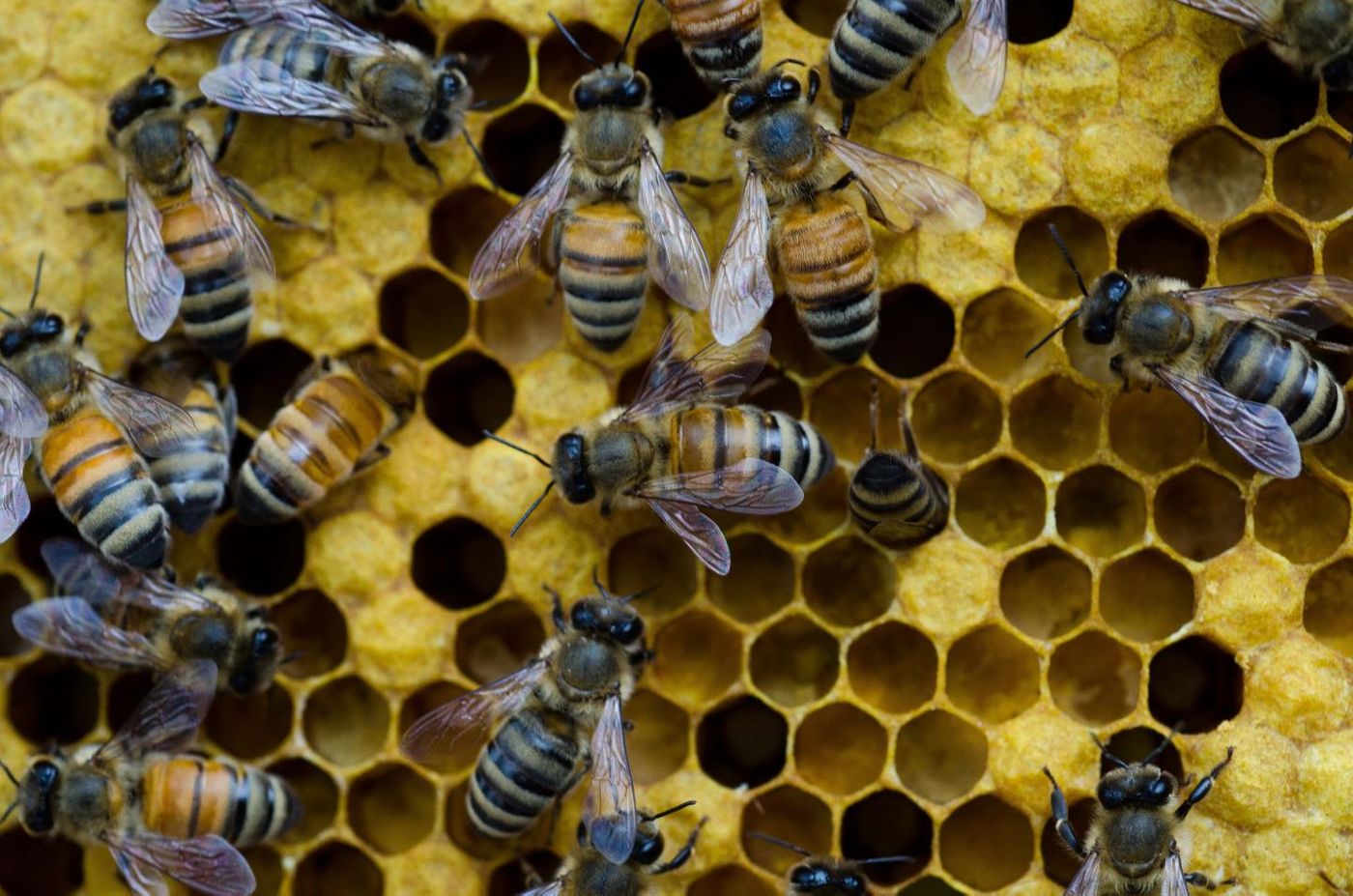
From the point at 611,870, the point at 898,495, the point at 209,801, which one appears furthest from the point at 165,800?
the point at 898,495

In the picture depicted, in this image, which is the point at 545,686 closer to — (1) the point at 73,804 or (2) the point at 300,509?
(2) the point at 300,509

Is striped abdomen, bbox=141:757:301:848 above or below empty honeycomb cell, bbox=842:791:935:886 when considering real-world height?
above

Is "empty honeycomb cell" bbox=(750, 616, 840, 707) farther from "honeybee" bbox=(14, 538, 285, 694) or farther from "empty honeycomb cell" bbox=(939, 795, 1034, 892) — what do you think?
"honeybee" bbox=(14, 538, 285, 694)

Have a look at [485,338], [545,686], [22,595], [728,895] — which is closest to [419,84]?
[485,338]

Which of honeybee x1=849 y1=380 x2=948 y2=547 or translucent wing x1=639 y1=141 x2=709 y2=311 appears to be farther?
translucent wing x1=639 y1=141 x2=709 y2=311

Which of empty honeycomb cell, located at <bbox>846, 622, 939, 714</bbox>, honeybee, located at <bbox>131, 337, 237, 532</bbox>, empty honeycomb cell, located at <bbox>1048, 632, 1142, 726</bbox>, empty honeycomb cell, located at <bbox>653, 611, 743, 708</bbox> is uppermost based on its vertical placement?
honeybee, located at <bbox>131, 337, 237, 532</bbox>

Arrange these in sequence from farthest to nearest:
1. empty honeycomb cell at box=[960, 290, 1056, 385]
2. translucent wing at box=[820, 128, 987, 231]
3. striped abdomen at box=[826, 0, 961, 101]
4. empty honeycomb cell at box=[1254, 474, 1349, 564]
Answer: empty honeycomb cell at box=[960, 290, 1056, 385], empty honeycomb cell at box=[1254, 474, 1349, 564], translucent wing at box=[820, 128, 987, 231], striped abdomen at box=[826, 0, 961, 101]

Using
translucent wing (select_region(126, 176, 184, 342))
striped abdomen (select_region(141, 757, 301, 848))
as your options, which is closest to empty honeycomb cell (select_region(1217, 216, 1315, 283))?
translucent wing (select_region(126, 176, 184, 342))
